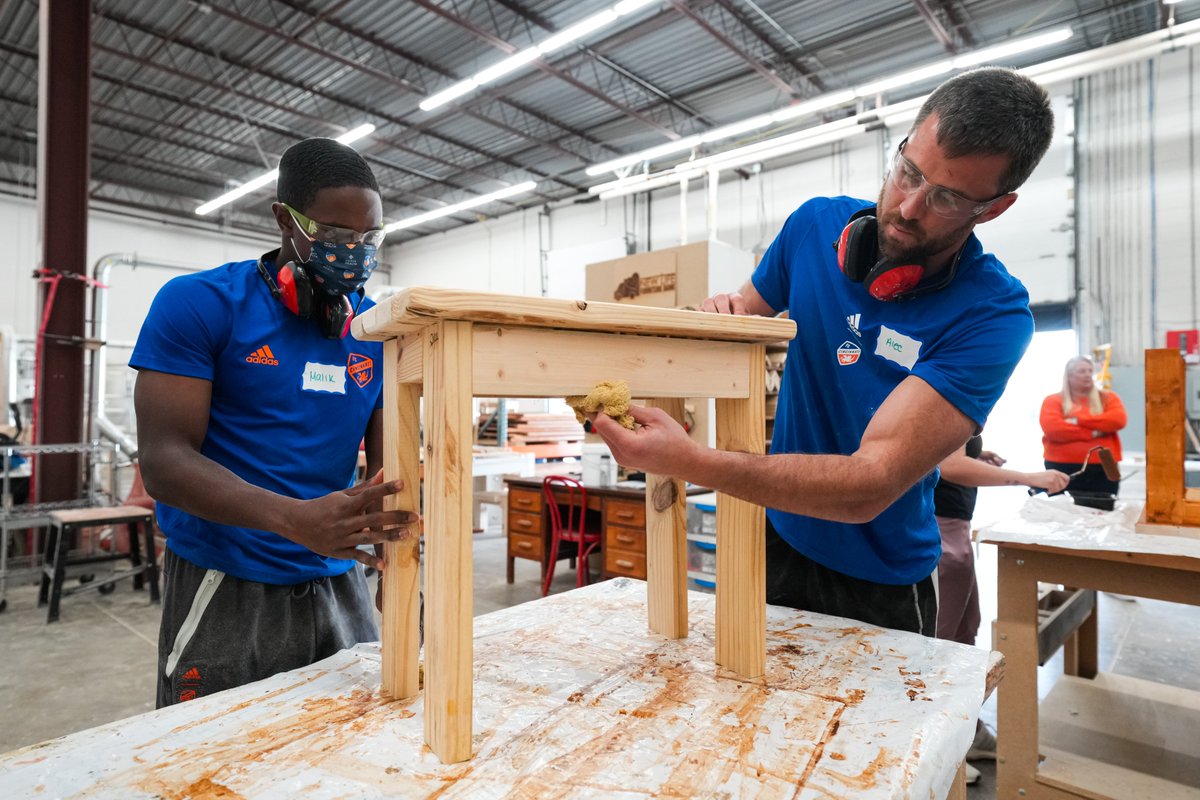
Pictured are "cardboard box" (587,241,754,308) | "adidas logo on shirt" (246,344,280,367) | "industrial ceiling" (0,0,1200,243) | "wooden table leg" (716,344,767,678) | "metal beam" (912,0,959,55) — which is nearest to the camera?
"wooden table leg" (716,344,767,678)

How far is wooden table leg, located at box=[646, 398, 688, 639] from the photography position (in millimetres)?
1212

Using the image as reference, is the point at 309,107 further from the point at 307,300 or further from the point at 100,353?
the point at 307,300

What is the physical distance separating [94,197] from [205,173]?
82.0 inches

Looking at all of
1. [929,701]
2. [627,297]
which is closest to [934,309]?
[929,701]

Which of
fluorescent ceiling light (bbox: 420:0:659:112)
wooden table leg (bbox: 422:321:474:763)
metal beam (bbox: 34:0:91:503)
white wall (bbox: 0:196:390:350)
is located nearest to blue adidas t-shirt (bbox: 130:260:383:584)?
wooden table leg (bbox: 422:321:474:763)

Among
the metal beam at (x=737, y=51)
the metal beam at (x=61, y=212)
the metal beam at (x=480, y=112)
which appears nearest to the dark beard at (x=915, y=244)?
the metal beam at (x=61, y=212)

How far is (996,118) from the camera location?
106cm

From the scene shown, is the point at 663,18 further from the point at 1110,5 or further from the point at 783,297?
the point at 783,297

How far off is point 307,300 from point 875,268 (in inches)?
40.7

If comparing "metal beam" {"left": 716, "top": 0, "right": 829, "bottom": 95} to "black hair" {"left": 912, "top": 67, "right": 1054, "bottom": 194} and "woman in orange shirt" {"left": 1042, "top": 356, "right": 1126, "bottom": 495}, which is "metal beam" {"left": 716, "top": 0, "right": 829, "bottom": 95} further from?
"black hair" {"left": 912, "top": 67, "right": 1054, "bottom": 194}

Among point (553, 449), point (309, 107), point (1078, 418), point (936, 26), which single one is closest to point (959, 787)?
point (1078, 418)

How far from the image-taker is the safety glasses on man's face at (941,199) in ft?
3.66

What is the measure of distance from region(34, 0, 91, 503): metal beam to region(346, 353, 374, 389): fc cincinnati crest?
5196mm

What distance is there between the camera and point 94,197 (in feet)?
39.3
